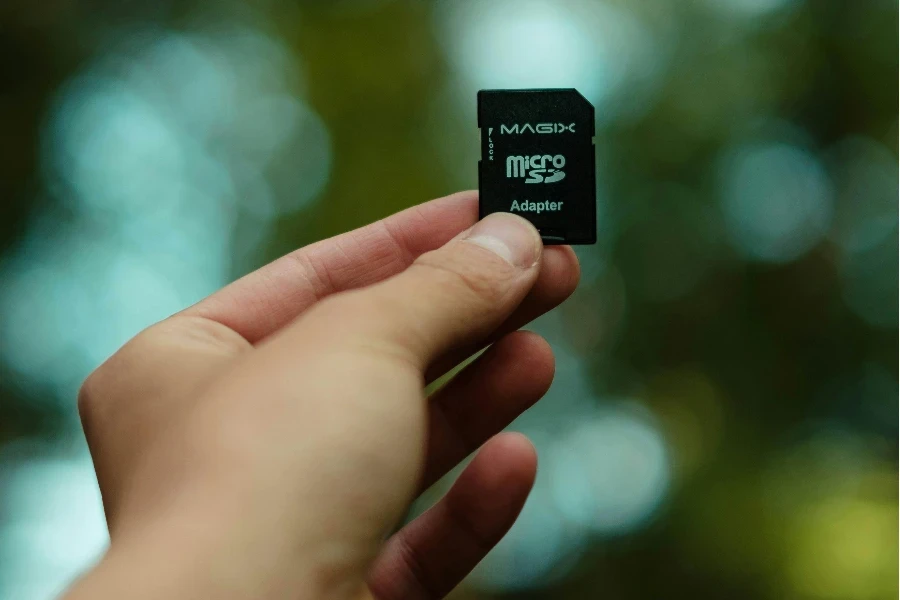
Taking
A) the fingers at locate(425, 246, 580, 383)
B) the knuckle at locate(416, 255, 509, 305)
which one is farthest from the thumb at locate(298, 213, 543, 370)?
the fingers at locate(425, 246, 580, 383)

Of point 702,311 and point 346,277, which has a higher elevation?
point 346,277

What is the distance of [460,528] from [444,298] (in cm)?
46

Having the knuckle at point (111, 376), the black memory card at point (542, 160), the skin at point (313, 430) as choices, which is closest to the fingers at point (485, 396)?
the skin at point (313, 430)

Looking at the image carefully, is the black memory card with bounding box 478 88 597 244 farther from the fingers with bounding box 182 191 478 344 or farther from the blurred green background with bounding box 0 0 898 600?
the blurred green background with bounding box 0 0 898 600

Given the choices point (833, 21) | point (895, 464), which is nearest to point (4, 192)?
point (833, 21)

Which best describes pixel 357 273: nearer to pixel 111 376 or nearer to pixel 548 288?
pixel 548 288

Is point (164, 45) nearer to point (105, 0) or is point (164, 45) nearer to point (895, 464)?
point (105, 0)

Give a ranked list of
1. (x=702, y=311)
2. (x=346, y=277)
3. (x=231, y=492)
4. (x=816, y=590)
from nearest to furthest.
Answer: (x=231, y=492), (x=346, y=277), (x=816, y=590), (x=702, y=311)

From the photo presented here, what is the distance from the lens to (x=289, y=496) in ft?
2.50

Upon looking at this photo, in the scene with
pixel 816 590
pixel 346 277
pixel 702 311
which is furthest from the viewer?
pixel 702 311

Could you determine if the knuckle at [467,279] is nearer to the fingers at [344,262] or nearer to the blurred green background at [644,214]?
the fingers at [344,262]

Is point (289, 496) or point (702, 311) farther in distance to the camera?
point (702, 311)

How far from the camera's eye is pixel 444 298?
3.05 ft

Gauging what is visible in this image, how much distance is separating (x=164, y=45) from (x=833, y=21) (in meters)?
A: 3.11
